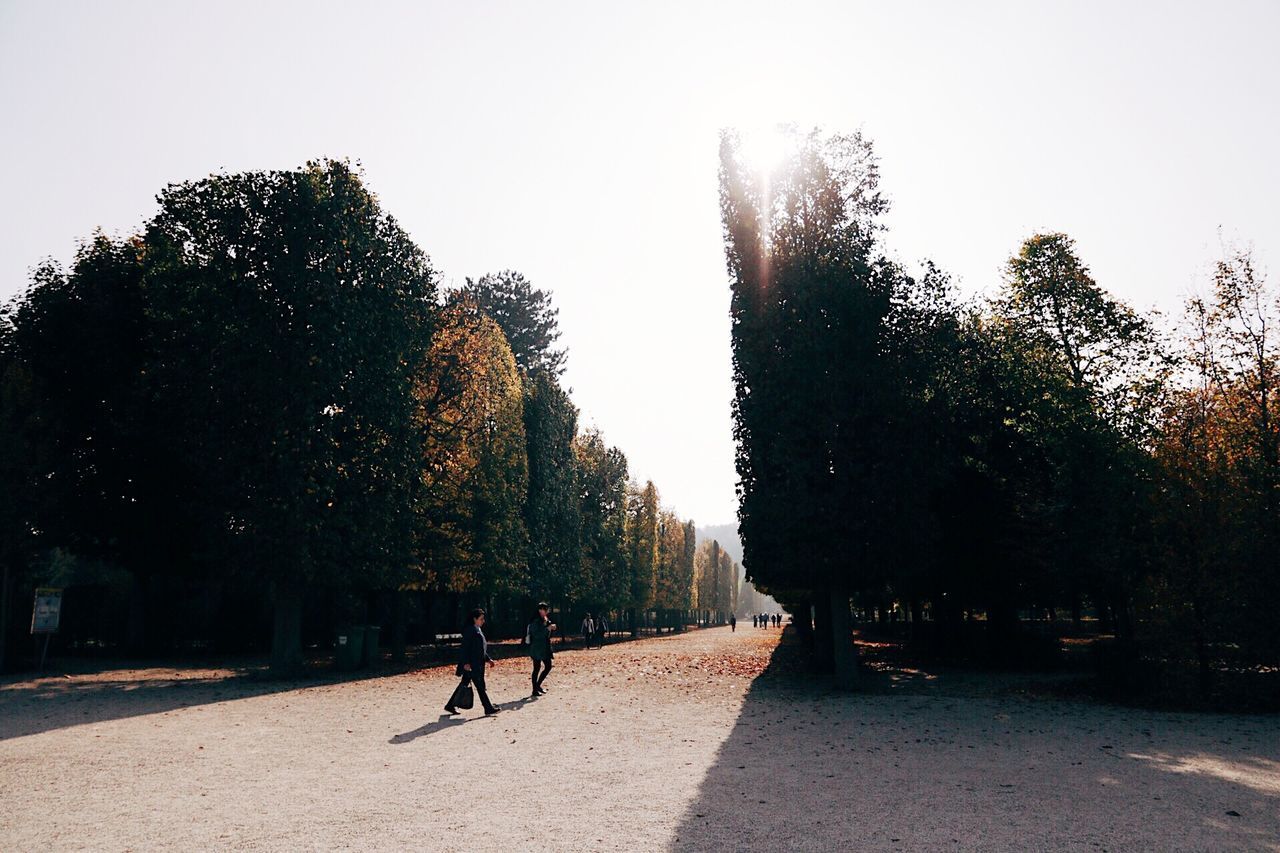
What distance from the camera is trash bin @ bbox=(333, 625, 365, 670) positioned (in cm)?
2694

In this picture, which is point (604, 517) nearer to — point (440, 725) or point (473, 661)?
point (473, 661)

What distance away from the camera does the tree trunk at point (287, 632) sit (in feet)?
78.0

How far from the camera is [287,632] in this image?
79.6 ft

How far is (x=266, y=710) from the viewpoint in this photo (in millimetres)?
17344

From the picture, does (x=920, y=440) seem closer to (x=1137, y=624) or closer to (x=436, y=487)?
(x=1137, y=624)

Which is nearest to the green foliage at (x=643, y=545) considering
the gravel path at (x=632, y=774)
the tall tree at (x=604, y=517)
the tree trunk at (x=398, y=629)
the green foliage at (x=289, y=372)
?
the tall tree at (x=604, y=517)

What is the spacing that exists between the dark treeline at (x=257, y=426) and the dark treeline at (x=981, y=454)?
11511 millimetres

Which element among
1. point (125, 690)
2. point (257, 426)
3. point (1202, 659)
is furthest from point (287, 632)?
point (1202, 659)

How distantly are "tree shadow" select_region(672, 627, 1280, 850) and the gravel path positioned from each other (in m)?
0.05

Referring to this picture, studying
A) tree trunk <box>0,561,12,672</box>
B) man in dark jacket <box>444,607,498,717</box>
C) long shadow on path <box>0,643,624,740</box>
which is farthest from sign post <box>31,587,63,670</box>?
man in dark jacket <box>444,607,498,717</box>

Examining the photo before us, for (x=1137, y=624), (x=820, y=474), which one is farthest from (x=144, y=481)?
(x=1137, y=624)

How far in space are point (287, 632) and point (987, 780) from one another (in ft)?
67.8

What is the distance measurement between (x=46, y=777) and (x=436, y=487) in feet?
62.9

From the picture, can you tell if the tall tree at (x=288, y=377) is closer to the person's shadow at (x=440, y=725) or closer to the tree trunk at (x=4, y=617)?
the tree trunk at (x=4, y=617)
